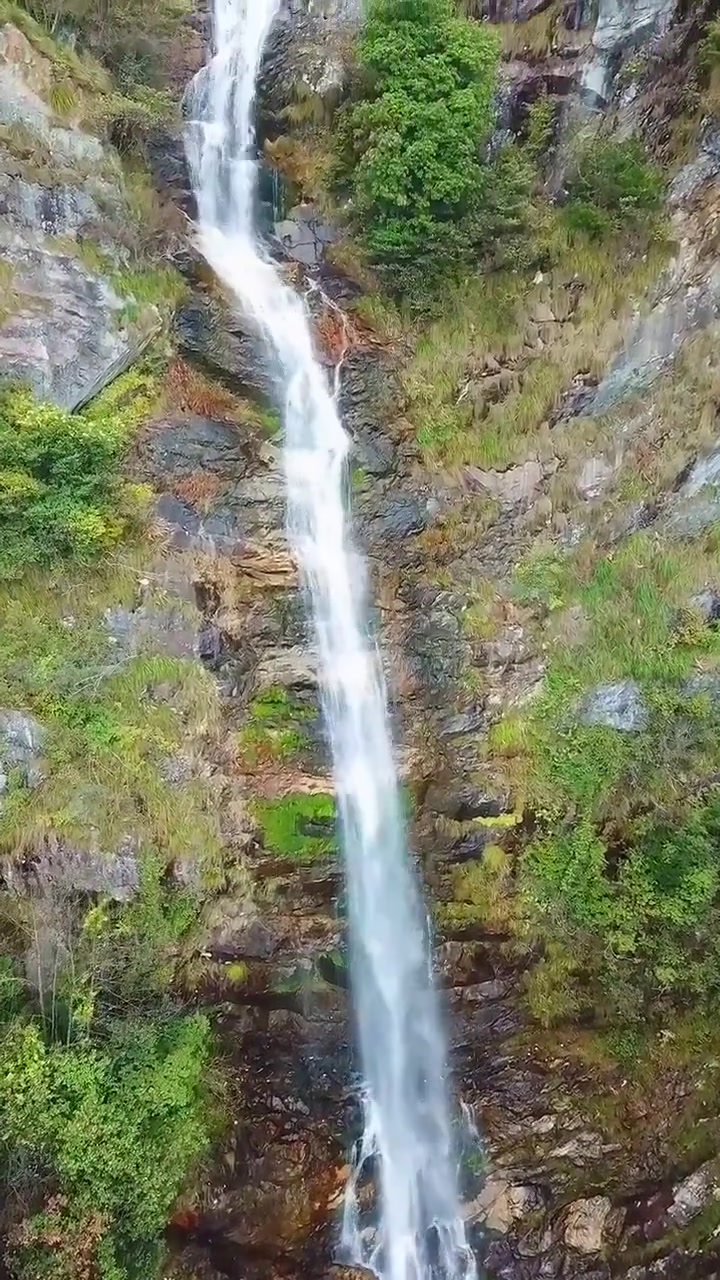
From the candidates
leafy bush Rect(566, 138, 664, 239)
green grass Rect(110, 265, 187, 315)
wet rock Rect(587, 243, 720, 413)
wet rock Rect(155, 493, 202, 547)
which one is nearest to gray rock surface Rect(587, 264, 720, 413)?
wet rock Rect(587, 243, 720, 413)

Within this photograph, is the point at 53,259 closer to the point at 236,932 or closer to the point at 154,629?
the point at 154,629

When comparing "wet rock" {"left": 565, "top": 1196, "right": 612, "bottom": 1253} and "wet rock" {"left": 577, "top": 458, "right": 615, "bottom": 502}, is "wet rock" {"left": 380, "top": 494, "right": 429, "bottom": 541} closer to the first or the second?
"wet rock" {"left": 577, "top": 458, "right": 615, "bottom": 502}

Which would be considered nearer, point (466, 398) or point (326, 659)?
point (326, 659)

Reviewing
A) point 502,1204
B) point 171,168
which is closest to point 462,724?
point 502,1204

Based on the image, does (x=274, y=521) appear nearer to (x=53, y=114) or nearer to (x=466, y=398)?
(x=466, y=398)

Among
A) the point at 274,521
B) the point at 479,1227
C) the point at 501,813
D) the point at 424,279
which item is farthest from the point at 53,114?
the point at 479,1227

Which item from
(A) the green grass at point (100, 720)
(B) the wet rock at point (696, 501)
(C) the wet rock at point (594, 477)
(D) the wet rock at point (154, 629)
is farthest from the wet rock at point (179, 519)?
(B) the wet rock at point (696, 501)
